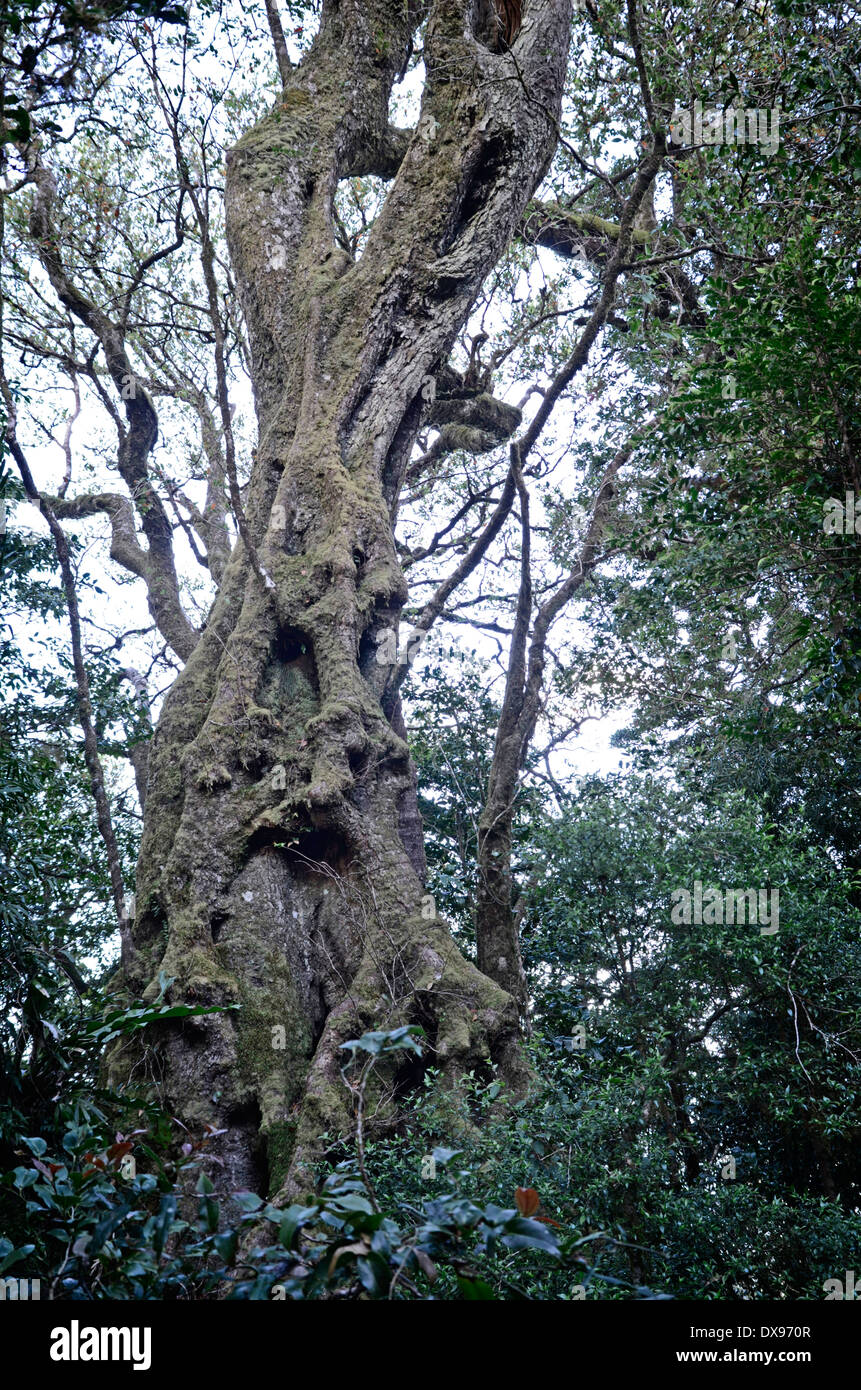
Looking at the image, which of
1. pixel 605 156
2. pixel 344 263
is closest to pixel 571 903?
pixel 344 263

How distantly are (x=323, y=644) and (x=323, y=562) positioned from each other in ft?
2.13

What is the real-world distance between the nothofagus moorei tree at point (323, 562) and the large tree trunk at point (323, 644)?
2cm

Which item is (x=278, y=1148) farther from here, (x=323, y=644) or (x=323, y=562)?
(x=323, y=562)

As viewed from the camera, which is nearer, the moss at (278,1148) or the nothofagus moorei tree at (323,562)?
the moss at (278,1148)

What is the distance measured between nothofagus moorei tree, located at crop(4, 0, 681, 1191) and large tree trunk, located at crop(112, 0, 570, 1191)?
0.02 meters

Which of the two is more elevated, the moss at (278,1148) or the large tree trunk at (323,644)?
the large tree trunk at (323,644)

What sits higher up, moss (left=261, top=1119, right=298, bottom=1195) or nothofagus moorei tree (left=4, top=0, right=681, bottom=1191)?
nothofagus moorei tree (left=4, top=0, right=681, bottom=1191)

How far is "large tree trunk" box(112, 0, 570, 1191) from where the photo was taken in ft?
16.6

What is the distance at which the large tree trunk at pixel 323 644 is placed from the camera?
5055mm

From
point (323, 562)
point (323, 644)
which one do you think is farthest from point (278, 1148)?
point (323, 562)

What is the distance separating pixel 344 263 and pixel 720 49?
3572 mm

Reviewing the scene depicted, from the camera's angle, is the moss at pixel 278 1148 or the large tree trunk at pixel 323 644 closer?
the moss at pixel 278 1148
